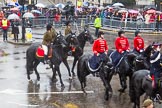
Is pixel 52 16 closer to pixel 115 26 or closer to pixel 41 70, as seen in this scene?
pixel 115 26

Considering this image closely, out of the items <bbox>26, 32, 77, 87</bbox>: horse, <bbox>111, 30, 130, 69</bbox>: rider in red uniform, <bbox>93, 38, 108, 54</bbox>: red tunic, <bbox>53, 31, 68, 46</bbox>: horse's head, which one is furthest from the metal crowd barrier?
<bbox>93, 38, 108, 54</bbox>: red tunic

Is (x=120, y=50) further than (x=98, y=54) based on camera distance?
Yes

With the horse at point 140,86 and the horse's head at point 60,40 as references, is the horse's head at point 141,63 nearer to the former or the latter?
the horse at point 140,86

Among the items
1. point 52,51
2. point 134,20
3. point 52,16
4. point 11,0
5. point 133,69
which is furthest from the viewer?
point 11,0

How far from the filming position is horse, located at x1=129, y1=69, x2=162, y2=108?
46.1 feet

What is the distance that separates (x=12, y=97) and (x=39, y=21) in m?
30.0

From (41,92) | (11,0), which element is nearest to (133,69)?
(41,92)

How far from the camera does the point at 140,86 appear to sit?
14.6 meters

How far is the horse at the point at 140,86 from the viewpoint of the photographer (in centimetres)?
1405

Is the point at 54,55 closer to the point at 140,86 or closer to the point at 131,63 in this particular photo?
the point at 131,63

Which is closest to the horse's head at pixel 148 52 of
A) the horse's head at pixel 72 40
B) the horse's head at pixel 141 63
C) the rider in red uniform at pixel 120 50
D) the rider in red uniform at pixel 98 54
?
the horse's head at pixel 141 63

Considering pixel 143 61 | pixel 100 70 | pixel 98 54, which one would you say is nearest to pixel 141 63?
pixel 143 61

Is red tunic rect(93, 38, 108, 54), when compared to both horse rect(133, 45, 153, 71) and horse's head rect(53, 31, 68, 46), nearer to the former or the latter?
horse rect(133, 45, 153, 71)

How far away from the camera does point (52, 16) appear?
48.4 m
